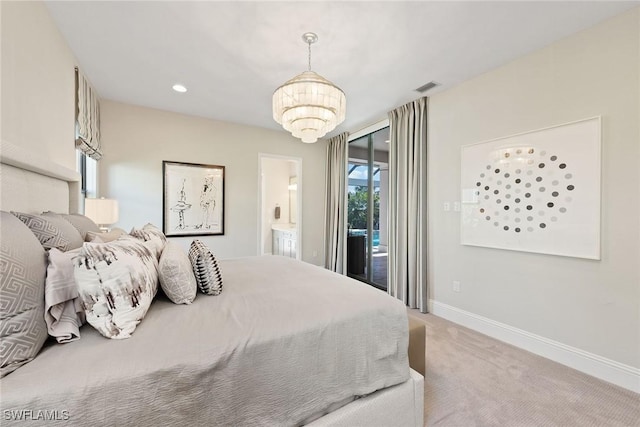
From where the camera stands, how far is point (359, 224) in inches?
185

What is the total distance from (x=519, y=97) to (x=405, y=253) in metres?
2.06

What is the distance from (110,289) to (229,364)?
0.55 m

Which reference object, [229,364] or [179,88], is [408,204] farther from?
[179,88]

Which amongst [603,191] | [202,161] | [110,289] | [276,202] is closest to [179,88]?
[202,161]

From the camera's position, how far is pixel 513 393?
1.78m

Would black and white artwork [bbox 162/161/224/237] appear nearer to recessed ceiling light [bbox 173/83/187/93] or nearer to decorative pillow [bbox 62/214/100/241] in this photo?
recessed ceiling light [bbox 173/83/187/93]

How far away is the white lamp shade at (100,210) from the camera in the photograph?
2.75 meters

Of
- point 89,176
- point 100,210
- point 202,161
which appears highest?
point 202,161

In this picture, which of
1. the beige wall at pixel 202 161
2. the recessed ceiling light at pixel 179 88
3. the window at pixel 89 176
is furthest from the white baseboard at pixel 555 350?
the window at pixel 89 176

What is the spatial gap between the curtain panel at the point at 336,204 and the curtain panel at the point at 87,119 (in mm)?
3488

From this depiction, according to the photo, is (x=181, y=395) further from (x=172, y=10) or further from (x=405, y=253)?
(x=405, y=253)

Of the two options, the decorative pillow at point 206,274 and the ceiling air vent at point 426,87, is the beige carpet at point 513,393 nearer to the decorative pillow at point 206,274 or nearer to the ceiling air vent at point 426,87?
the decorative pillow at point 206,274

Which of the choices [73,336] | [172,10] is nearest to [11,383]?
[73,336]

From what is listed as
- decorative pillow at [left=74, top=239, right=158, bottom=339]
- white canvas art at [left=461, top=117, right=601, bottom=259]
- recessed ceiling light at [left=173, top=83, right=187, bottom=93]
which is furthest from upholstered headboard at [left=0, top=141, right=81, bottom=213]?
white canvas art at [left=461, top=117, right=601, bottom=259]
